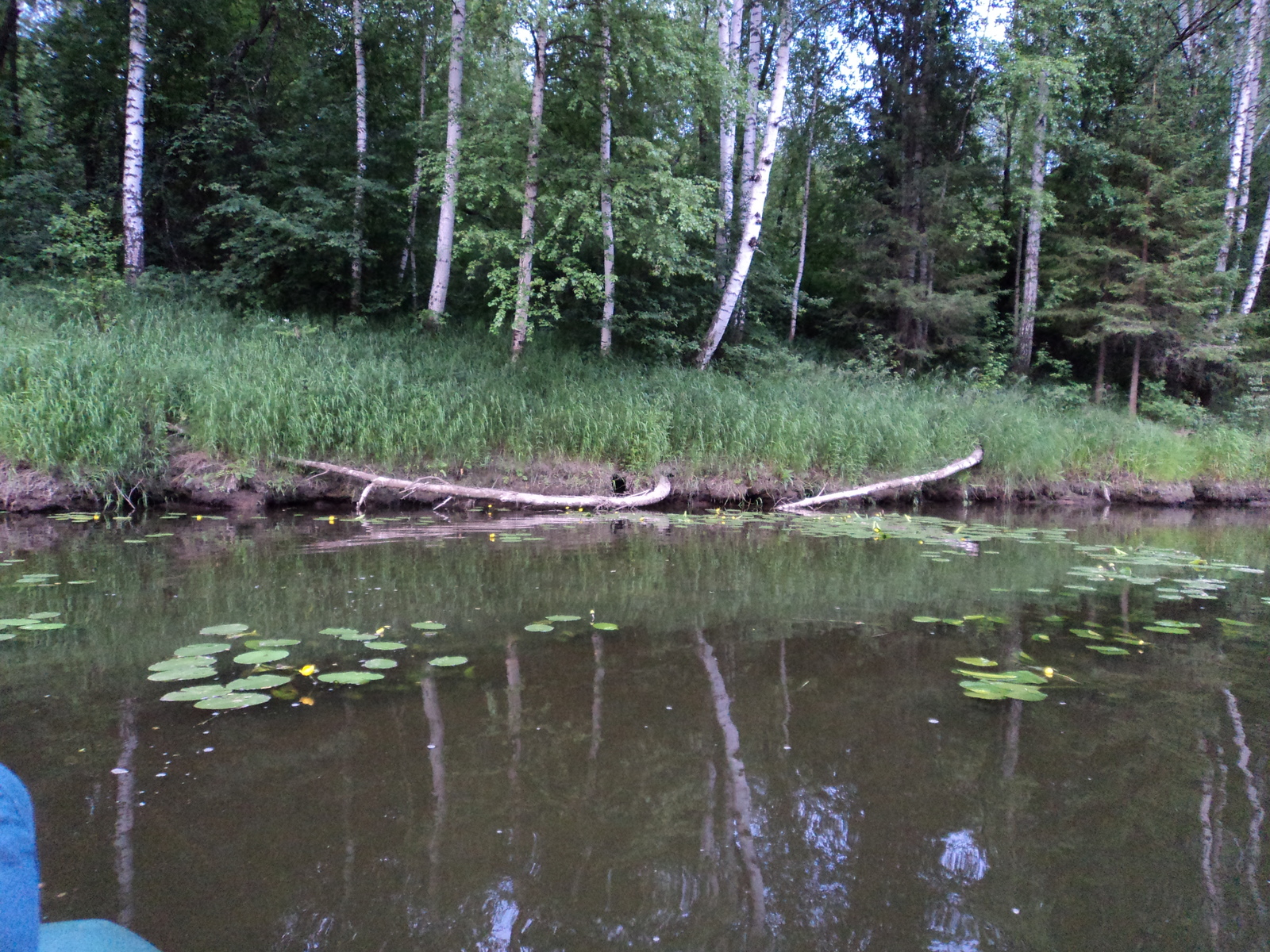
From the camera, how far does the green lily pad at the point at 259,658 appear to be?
9.93 ft

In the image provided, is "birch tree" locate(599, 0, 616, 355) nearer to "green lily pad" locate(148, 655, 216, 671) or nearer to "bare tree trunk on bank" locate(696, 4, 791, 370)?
"bare tree trunk on bank" locate(696, 4, 791, 370)

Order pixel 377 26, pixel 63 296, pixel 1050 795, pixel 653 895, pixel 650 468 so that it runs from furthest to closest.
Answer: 1. pixel 377 26
2. pixel 63 296
3. pixel 650 468
4. pixel 1050 795
5. pixel 653 895

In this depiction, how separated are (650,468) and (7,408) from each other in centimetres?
664

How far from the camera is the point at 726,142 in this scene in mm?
13250

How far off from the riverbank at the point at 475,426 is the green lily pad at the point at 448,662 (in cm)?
535

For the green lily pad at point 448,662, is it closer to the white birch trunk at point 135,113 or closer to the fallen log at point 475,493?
the fallen log at point 475,493

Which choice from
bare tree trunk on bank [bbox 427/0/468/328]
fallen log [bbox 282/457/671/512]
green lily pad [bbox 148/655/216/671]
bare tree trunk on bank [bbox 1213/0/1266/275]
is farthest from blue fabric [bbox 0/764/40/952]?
bare tree trunk on bank [bbox 1213/0/1266/275]

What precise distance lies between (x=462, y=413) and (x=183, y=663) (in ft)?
19.4

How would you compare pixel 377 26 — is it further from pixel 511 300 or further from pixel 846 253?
pixel 846 253

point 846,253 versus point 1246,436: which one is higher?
point 846,253

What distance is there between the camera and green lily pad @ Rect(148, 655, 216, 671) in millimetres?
2949

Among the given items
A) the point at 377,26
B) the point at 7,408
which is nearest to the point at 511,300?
the point at 7,408

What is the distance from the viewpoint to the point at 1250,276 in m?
15.7

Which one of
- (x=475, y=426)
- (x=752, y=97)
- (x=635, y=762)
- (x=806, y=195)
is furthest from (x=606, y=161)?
(x=635, y=762)
